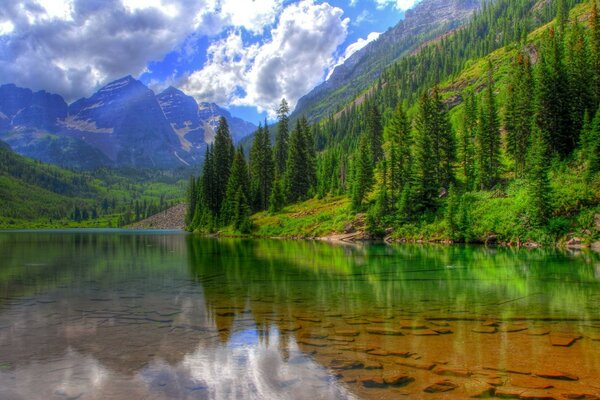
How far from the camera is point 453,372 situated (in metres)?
9.98

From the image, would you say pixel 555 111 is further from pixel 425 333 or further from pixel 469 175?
pixel 425 333

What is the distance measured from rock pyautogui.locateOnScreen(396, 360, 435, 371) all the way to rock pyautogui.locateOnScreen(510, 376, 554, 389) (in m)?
1.85

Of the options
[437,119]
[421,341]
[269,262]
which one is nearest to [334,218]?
[437,119]

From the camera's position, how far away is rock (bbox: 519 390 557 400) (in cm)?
840

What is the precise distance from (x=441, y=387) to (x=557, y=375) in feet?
9.90

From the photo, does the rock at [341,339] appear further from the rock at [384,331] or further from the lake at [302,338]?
the rock at [384,331]

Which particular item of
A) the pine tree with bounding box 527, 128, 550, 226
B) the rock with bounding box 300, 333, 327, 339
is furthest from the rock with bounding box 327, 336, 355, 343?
the pine tree with bounding box 527, 128, 550, 226

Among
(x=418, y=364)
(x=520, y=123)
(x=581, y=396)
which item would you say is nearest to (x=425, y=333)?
(x=418, y=364)

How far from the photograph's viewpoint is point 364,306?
18156mm

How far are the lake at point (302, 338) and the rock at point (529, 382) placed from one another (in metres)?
0.02

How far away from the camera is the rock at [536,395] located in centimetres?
840

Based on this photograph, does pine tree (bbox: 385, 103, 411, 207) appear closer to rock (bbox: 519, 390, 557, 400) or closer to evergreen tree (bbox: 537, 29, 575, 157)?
evergreen tree (bbox: 537, 29, 575, 157)

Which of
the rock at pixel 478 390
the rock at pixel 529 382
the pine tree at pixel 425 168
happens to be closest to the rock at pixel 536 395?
the rock at pixel 529 382

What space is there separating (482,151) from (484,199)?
1247 centimetres
